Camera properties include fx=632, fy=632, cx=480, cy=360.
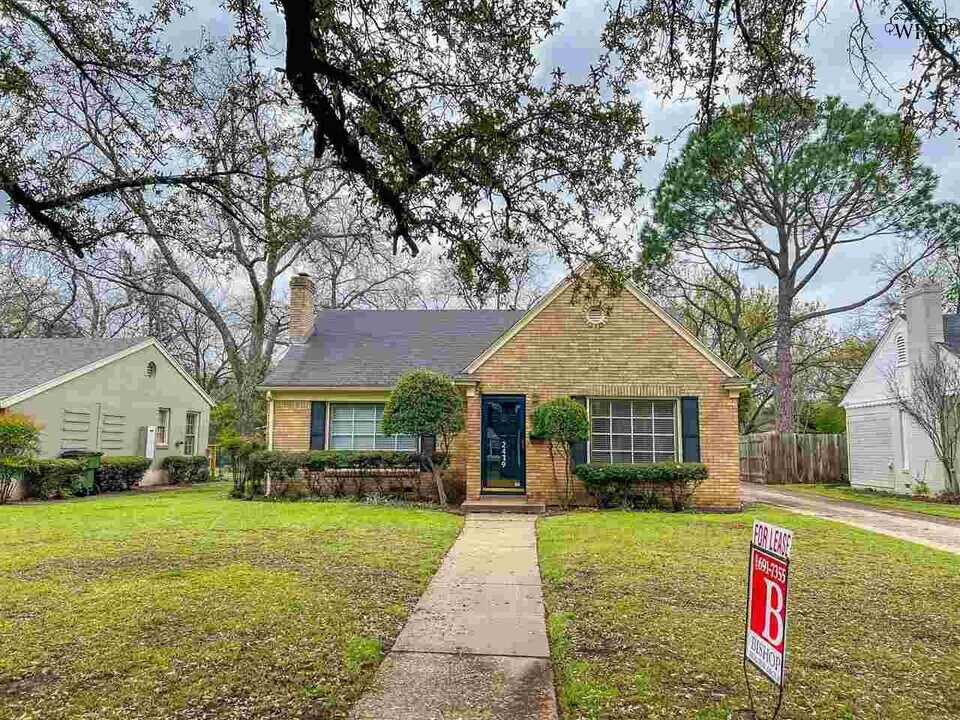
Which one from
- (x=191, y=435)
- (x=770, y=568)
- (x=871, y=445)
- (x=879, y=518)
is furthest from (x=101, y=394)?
(x=871, y=445)

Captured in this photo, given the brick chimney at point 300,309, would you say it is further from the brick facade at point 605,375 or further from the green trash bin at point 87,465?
the brick facade at point 605,375

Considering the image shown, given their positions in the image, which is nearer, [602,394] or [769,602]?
[769,602]

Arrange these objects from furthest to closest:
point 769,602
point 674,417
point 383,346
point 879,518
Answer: point 383,346 → point 674,417 → point 879,518 → point 769,602

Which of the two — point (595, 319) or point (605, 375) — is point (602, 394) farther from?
point (595, 319)

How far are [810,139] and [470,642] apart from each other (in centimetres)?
2165

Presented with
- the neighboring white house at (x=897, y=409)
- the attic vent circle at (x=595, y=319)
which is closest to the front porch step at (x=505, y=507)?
the attic vent circle at (x=595, y=319)

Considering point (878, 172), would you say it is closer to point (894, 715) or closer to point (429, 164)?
point (429, 164)

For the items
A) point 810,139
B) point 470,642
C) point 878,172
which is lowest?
point 470,642

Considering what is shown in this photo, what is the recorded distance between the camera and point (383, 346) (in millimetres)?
17062

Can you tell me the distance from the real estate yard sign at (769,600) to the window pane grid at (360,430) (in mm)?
12151

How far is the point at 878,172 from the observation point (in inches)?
799

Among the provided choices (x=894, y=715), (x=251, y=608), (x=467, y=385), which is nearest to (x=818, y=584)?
(x=894, y=715)

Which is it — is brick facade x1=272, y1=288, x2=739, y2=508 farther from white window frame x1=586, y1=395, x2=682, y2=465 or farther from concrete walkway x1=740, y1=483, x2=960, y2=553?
concrete walkway x1=740, y1=483, x2=960, y2=553

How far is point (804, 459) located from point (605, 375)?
43.6ft
